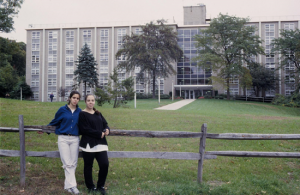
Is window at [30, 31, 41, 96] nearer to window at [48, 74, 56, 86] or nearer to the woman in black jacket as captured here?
window at [48, 74, 56, 86]

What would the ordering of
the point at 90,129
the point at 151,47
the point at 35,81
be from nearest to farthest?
the point at 90,129
the point at 151,47
the point at 35,81

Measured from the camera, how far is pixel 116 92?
24594mm

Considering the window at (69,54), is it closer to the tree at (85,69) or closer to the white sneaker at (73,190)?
the tree at (85,69)

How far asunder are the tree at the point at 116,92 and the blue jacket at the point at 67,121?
1845cm

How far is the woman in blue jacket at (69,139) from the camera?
4.79 meters

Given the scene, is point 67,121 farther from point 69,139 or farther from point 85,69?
point 85,69

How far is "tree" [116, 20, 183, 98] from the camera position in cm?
4708

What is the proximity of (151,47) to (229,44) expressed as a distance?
47.5ft

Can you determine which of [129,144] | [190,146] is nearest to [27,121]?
[129,144]

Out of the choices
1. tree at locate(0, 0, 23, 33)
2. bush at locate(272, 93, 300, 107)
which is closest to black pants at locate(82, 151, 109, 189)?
tree at locate(0, 0, 23, 33)

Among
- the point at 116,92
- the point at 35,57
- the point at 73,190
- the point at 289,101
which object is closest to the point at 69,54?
the point at 35,57

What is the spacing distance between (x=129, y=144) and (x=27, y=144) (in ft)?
11.0

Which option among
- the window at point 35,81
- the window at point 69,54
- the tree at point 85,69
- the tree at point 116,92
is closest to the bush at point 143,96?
the tree at point 85,69

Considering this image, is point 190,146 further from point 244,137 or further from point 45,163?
point 45,163
